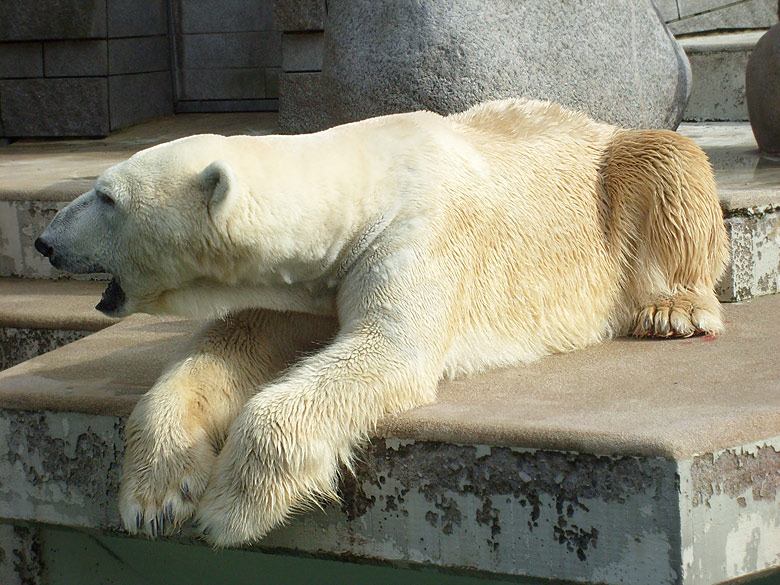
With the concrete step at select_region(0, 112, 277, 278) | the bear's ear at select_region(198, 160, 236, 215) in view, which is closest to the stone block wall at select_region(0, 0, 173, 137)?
the concrete step at select_region(0, 112, 277, 278)

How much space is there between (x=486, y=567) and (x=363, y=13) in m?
2.49

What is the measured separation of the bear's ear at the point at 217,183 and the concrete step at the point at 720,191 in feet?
5.43

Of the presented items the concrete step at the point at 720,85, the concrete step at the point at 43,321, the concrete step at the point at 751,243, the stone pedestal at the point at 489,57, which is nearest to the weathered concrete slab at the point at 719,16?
the concrete step at the point at 720,85

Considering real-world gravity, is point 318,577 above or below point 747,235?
below

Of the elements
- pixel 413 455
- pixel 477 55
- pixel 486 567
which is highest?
pixel 477 55

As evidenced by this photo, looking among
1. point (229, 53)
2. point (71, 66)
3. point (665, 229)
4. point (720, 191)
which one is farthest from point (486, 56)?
point (71, 66)

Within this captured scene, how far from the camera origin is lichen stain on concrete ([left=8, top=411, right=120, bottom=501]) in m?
2.39

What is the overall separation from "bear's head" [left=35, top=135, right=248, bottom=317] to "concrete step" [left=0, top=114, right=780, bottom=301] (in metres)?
1.64

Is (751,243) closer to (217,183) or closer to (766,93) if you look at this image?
(217,183)

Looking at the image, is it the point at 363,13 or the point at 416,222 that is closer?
the point at 416,222

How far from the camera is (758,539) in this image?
2066 mm

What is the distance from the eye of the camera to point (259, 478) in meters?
2.06

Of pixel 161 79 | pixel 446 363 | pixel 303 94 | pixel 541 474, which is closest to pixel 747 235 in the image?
pixel 446 363

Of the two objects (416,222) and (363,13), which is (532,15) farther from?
(416,222)
